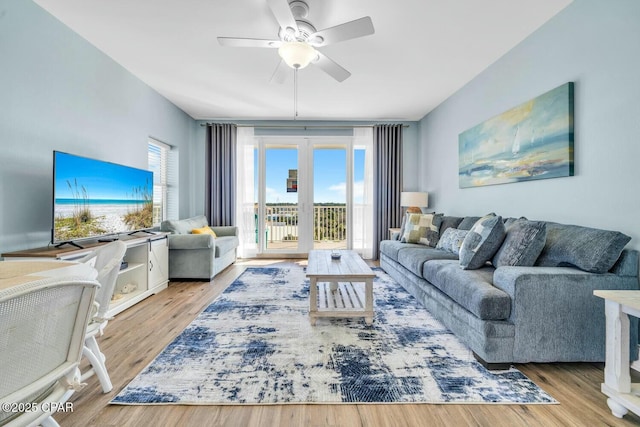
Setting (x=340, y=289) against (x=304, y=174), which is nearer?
(x=340, y=289)

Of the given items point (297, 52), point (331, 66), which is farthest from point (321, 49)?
point (297, 52)

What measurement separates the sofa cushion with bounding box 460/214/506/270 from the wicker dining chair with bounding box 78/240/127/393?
245 cm

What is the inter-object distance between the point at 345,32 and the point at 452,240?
94.9 inches

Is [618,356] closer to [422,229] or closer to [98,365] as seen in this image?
[422,229]

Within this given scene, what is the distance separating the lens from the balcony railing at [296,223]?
18.9 ft

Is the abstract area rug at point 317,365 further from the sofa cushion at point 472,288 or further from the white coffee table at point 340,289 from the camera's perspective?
the sofa cushion at point 472,288

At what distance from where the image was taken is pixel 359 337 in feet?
Result: 7.27

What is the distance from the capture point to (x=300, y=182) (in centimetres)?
546

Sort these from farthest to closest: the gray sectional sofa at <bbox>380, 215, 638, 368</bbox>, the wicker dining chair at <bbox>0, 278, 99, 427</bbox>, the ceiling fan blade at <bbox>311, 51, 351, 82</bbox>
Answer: the ceiling fan blade at <bbox>311, 51, 351, 82</bbox> < the gray sectional sofa at <bbox>380, 215, 638, 368</bbox> < the wicker dining chair at <bbox>0, 278, 99, 427</bbox>

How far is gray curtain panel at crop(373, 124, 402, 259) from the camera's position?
5367 millimetres

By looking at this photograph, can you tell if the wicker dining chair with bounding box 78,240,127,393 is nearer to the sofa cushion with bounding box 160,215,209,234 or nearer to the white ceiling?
the white ceiling

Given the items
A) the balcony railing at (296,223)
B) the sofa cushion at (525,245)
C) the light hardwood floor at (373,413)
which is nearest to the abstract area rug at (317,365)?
the light hardwood floor at (373,413)

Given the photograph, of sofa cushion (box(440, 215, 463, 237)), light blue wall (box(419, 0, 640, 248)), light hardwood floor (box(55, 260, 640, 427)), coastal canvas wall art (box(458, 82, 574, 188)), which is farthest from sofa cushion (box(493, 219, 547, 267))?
sofa cushion (box(440, 215, 463, 237))

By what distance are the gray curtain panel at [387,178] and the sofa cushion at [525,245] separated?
313cm
